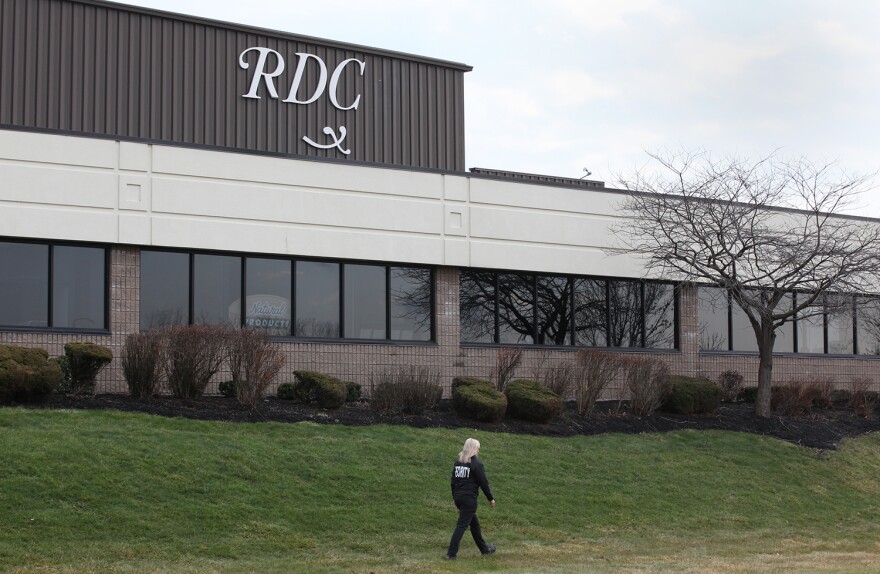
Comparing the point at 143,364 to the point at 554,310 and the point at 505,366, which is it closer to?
the point at 505,366

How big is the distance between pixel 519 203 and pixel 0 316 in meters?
11.0

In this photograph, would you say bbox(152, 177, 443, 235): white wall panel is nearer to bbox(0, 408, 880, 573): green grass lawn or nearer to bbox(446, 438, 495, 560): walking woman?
bbox(0, 408, 880, 573): green grass lawn

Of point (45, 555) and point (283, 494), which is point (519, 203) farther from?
point (45, 555)

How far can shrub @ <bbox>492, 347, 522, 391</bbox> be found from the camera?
2341 cm

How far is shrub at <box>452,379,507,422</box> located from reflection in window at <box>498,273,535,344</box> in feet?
12.7

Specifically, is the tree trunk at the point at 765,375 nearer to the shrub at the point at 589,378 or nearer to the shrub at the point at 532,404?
the shrub at the point at 589,378

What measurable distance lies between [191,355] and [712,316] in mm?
13849

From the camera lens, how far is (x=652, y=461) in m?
19.6

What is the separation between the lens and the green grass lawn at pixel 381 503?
508 inches

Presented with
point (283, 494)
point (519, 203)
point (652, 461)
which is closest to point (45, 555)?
point (283, 494)

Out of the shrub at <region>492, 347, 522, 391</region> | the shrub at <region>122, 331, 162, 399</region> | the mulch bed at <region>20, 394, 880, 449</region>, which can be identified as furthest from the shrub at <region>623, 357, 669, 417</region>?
the shrub at <region>122, 331, 162, 399</region>

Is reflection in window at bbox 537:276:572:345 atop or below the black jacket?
atop

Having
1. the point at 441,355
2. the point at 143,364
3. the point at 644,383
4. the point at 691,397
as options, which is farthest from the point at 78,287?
the point at 691,397

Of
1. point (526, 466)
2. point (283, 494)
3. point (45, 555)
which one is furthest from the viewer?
point (526, 466)
